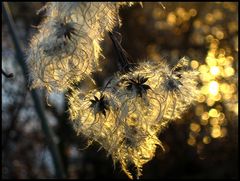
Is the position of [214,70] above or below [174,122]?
above

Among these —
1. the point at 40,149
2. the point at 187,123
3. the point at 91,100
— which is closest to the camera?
the point at 91,100

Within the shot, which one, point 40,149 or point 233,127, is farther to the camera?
point 40,149

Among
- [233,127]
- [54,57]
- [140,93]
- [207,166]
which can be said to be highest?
[54,57]

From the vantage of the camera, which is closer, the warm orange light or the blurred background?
the warm orange light

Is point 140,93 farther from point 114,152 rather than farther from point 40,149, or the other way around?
point 40,149

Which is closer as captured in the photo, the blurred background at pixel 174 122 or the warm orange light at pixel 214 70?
the warm orange light at pixel 214 70

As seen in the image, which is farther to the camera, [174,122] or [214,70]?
[174,122]

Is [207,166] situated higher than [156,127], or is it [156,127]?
[156,127]

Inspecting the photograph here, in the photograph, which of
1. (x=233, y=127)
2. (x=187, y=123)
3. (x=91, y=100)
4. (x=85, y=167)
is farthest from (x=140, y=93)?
(x=85, y=167)
